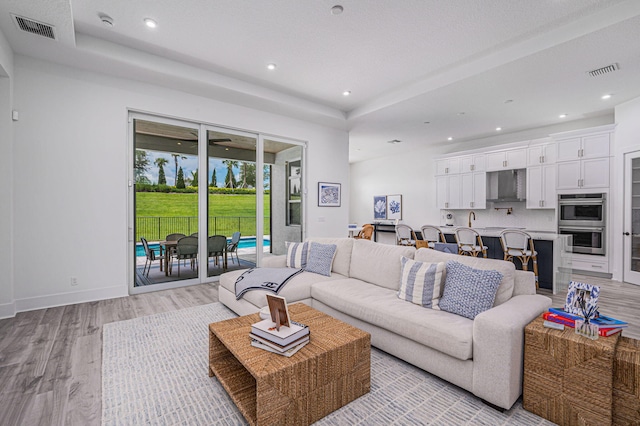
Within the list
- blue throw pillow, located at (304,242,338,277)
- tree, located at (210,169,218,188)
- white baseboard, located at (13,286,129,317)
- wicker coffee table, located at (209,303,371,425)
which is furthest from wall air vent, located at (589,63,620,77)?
white baseboard, located at (13,286,129,317)

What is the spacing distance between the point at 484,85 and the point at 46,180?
18.9 feet

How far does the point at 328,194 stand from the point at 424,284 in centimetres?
405

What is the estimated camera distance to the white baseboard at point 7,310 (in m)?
3.18

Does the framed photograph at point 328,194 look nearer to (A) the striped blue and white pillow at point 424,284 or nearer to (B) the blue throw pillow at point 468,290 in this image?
(A) the striped blue and white pillow at point 424,284

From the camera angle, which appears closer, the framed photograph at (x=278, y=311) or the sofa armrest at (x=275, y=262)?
the framed photograph at (x=278, y=311)

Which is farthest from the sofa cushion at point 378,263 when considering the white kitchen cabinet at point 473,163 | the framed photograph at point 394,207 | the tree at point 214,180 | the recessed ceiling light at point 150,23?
the framed photograph at point 394,207

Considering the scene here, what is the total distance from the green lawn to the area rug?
2.02m

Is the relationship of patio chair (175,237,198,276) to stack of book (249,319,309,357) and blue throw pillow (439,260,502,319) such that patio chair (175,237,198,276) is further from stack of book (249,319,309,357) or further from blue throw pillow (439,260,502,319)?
blue throw pillow (439,260,502,319)

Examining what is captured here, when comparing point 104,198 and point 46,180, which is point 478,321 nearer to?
point 104,198

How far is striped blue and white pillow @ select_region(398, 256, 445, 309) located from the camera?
2.33 m

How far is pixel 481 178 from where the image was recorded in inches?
266

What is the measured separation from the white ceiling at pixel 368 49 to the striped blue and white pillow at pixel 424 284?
2456 millimetres

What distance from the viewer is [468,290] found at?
2154mm

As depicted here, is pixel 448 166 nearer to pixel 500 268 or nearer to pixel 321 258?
pixel 321 258
